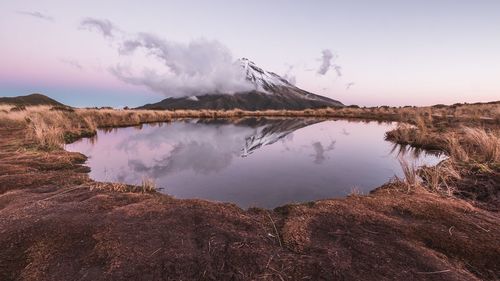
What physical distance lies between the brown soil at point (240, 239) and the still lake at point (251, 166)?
4.76 feet

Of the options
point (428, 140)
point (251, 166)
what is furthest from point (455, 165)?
point (251, 166)

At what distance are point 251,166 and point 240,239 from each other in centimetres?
569

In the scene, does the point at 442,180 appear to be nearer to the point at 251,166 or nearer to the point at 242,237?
the point at 251,166

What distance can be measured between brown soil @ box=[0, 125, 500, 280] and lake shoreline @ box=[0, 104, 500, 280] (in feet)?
0.04

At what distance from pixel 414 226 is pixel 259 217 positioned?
89.6 inches

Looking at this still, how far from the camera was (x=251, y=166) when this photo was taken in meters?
9.49

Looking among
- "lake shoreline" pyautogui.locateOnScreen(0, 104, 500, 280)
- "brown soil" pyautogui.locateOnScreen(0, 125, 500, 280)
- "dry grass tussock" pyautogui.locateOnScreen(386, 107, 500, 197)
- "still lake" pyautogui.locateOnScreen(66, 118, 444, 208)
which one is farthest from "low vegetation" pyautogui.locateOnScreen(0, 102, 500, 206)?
"brown soil" pyautogui.locateOnScreen(0, 125, 500, 280)

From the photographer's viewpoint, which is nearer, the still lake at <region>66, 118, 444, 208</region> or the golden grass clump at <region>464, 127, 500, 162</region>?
the still lake at <region>66, 118, 444, 208</region>

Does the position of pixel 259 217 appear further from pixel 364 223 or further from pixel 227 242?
pixel 364 223

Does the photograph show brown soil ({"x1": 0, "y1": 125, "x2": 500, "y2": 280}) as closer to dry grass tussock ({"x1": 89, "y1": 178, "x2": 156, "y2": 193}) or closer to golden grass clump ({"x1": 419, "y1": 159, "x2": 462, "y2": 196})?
dry grass tussock ({"x1": 89, "y1": 178, "x2": 156, "y2": 193})

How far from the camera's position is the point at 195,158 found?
35.5ft

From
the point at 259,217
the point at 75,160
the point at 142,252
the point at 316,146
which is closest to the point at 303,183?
the point at 259,217

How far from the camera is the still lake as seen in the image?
6.91m

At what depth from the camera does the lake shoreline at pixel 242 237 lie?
10.4 feet
